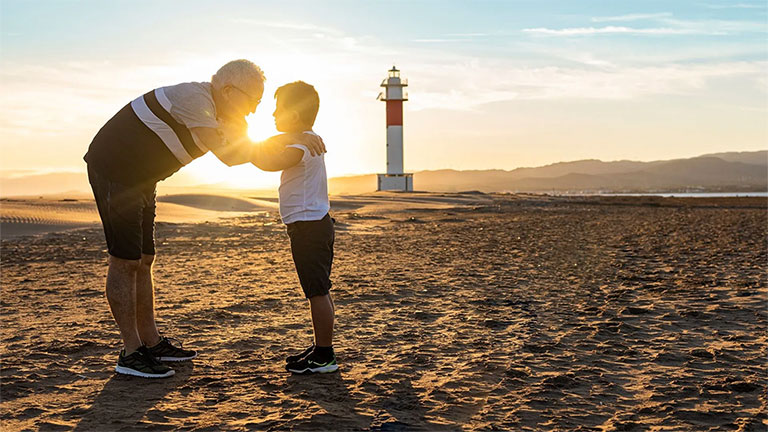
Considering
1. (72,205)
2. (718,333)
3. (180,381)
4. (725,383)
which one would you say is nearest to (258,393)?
(180,381)

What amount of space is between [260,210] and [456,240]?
39.7 ft

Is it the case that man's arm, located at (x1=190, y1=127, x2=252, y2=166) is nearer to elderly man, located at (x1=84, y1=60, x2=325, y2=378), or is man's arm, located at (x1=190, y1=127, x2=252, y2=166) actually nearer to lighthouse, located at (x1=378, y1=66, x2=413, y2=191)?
elderly man, located at (x1=84, y1=60, x2=325, y2=378)

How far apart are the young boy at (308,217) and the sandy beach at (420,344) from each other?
153 mm

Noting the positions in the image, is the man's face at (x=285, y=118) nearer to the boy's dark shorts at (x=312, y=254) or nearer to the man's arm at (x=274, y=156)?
the man's arm at (x=274, y=156)

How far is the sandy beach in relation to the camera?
298 centimetres

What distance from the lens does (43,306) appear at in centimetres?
550

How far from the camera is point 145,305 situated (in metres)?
3.95

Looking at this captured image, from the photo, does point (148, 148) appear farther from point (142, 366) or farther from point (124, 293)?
point (142, 366)

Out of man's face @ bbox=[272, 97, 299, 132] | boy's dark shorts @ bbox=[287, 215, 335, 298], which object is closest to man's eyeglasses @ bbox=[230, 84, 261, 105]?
man's face @ bbox=[272, 97, 299, 132]

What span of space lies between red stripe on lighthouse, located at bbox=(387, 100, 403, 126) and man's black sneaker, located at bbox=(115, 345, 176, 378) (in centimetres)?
4249

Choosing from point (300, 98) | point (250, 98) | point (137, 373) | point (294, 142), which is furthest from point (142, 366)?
point (300, 98)

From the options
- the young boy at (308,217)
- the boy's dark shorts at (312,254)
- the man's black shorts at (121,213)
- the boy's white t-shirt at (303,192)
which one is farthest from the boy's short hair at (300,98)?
the man's black shorts at (121,213)

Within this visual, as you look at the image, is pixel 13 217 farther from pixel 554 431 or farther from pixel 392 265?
pixel 554 431

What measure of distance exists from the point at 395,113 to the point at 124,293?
42.8m
